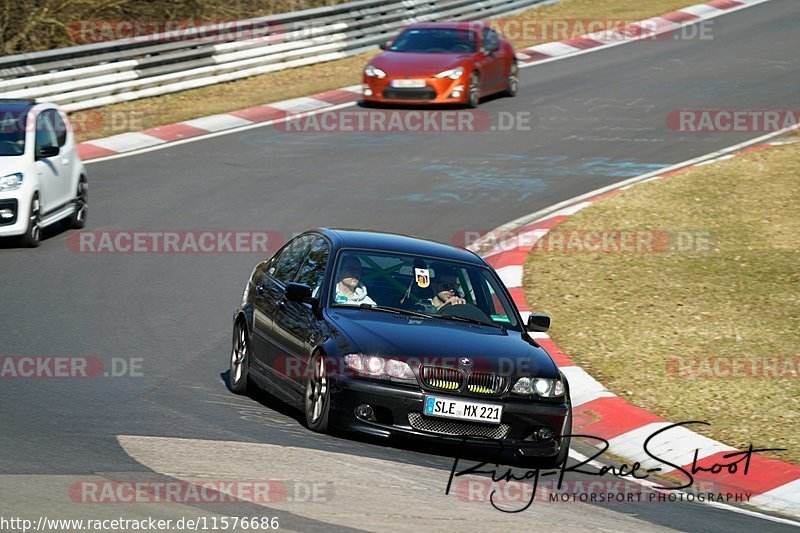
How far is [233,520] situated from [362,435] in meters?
2.48

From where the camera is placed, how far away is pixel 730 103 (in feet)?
84.6

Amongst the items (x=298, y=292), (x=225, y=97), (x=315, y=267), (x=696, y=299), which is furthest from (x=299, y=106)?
(x=298, y=292)

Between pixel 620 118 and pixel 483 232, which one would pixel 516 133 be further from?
pixel 483 232

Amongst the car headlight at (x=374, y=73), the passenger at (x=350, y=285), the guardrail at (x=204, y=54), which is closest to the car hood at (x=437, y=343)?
the passenger at (x=350, y=285)

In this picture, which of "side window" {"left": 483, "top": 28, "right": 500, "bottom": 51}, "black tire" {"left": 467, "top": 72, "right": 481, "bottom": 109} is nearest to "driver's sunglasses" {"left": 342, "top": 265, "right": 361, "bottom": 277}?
"black tire" {"left": 467, "top": 72, "right": 481, "bottom": 109}

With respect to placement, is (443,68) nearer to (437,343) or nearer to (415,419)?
(437,343)

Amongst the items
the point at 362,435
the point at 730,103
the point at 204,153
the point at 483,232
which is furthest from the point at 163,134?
the point at 362,435

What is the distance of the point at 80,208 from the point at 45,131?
3.43 ft

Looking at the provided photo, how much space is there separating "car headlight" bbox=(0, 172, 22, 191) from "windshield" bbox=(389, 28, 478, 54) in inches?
463

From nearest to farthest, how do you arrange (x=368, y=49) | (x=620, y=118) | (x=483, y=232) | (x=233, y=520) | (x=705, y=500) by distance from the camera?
(x=233, y=520) → (x=705, y=500) → (x=483, y=232) → (x=620, y=118) → (x=368, y=49)

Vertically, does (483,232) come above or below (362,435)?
below

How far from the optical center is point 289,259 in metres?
11.1

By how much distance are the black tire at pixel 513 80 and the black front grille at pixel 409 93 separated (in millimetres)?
2374

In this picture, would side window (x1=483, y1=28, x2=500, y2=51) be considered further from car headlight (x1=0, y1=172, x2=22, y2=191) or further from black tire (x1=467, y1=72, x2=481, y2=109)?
car headlight (x1=0, y1=172, x2=22, y2=191)
